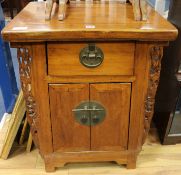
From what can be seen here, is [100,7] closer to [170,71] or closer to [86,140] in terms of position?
[170,71]

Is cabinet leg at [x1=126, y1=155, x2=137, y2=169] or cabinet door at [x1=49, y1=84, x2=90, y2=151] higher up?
cabinet door at [x1=49, y1=84, x2=90, y2=151]

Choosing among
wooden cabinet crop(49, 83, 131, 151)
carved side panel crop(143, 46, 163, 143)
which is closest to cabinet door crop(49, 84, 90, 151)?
wooden cabinet crop(49, 83, 131, 151)

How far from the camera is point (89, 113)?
976 millimetres

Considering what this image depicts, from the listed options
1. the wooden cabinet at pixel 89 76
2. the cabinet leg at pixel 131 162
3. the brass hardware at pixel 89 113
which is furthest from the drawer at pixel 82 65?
the cabinet leg at pixel 131 162

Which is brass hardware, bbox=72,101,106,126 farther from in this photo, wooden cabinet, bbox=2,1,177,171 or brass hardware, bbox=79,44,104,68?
brass hardware, bbox=79,44,104,68

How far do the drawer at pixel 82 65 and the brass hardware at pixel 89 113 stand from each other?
0.15 metres

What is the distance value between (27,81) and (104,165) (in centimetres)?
57

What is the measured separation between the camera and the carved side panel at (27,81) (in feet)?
2.76

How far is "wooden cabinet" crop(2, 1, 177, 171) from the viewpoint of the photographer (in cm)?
80

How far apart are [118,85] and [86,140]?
298mm

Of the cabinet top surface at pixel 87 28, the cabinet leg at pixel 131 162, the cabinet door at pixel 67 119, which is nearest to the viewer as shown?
the cabinet top surface at pixel 87 28

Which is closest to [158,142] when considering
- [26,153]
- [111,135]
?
[111,135]

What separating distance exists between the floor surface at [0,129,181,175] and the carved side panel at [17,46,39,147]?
234mm

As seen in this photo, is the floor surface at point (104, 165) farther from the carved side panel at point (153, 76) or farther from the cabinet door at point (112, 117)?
the carved side panel at point (153, 76)
